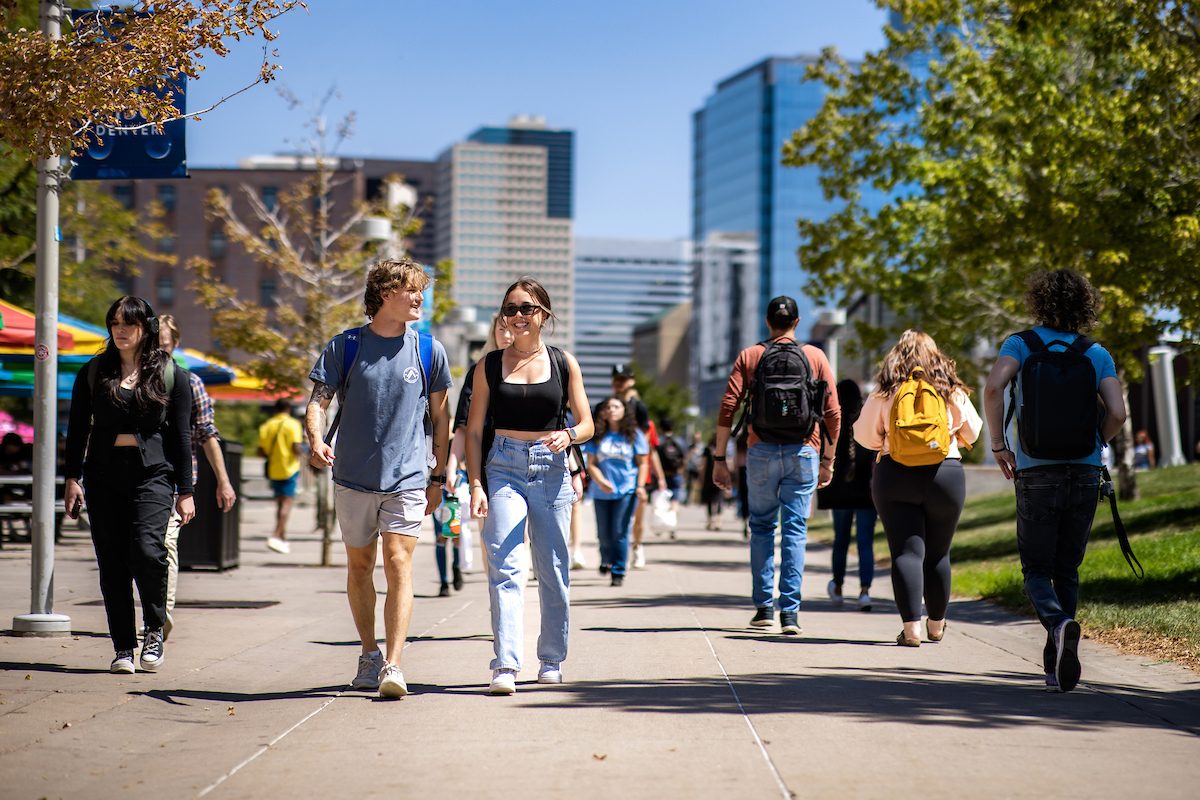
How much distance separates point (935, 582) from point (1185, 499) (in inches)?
441

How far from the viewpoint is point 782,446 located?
9.27 m

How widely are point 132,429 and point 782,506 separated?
393cm

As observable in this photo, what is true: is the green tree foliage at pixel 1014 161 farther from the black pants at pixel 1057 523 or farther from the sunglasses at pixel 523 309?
the sunglasses at pixel 523 309

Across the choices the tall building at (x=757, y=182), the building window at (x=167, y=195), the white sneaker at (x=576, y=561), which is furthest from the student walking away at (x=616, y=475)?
the tall building at (x=757, y=182)

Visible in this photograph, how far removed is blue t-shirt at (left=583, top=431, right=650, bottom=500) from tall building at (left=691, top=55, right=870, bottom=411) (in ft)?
453

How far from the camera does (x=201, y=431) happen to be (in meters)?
8.23

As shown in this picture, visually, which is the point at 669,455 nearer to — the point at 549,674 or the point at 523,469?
the point at 549,674

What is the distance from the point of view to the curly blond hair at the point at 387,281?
670 centimetres

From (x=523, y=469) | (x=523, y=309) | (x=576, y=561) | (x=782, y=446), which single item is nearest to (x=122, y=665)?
(x=523, y=469)

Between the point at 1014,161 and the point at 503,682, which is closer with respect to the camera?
the point at 503,682

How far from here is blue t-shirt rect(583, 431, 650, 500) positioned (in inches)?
536

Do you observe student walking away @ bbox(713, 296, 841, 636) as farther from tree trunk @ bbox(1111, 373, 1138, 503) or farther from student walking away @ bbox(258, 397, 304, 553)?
tree trunk @ bbox(1111, 373, 1138, 503)

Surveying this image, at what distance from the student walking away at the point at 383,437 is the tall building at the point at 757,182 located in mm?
145449

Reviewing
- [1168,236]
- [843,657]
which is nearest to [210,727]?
[843,657]
